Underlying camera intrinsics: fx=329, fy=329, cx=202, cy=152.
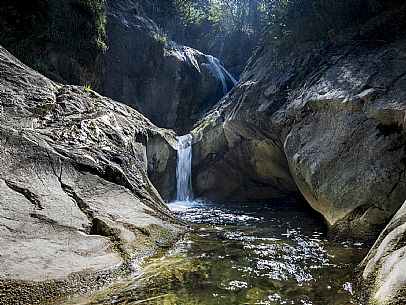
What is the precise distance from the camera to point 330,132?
24.5 ft

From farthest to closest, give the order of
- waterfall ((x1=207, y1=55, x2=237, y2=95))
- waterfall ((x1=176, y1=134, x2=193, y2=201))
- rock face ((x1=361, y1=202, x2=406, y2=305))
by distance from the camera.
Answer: waterfall ((x1=207, y1=55, x2=237, y2=95))
waterfall ((x1=176, y1=134, x2=193, y2=201))
rock face ((x1=361, y1=202, x2=406, y2=305))

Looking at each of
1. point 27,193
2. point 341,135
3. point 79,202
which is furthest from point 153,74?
point 27,193

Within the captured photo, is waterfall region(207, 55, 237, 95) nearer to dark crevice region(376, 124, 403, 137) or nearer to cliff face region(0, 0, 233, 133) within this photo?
cliff face region(0, 0, 233, 133)

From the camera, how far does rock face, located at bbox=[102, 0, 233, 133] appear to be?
18.3 m

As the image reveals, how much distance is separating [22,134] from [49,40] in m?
9.10

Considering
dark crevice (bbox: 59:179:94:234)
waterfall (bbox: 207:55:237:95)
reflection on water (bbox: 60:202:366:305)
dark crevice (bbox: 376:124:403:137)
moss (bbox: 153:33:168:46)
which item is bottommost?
reflection on water (bbox: 60:202:366:305)

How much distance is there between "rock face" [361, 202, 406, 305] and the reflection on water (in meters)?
0.30

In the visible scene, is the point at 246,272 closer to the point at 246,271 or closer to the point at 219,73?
the point at 246,271

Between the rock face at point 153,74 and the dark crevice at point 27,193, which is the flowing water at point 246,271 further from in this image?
the rock face at point 153,74

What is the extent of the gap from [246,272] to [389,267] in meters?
1.68

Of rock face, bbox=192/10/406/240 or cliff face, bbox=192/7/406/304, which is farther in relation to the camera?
rock face, bbox=192/10/406/240

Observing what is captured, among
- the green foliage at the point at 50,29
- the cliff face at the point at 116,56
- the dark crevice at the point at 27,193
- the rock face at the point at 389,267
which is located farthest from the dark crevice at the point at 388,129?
the green foliage at the point at 50,29

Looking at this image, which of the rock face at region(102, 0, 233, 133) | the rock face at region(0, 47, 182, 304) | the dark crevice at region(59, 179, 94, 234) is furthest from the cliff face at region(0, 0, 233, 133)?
the dark crevice at region(59, 179, 94, 234)

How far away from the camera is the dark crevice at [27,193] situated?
4.20 meters
